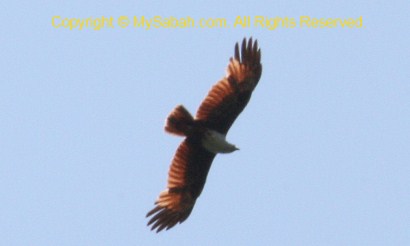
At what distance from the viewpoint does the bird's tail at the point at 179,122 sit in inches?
700

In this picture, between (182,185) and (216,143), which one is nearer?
(216,143)

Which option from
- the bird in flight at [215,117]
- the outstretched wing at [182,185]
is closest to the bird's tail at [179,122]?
the bird in flight at [215,117]

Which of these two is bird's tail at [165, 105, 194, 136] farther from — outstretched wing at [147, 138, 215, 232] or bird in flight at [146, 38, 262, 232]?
outstretched wing at [147, 138, 215, 232]

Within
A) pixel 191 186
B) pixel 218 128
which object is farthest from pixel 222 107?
pixel 191 186

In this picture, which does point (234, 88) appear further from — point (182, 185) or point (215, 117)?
point (182, 185)

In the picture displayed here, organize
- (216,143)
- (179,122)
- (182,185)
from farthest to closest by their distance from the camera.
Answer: (182,185) < (216,143) < (179,122)

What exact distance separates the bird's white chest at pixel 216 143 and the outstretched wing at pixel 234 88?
0.44 feet

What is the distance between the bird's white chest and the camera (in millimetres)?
18250

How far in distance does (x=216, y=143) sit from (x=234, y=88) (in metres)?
0.86

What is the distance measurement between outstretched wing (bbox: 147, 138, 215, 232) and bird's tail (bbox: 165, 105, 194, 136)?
560 mm

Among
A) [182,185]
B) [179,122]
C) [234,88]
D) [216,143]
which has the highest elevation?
[234,88]

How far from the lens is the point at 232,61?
59.6 ft

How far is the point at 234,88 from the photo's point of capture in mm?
18141

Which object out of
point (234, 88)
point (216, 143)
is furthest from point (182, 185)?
point (234, 88)
